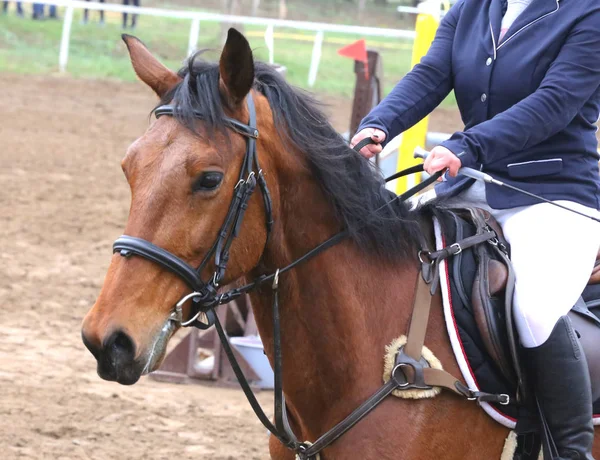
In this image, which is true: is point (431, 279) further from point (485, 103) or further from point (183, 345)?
point (183, 345)

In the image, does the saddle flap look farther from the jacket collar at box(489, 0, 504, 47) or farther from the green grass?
the green grass

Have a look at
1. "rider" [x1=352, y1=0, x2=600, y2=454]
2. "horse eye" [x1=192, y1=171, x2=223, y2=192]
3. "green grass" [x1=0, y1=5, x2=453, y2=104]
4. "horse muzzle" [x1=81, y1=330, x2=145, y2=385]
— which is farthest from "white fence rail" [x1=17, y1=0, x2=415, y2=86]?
"horse muzzle" [x1=81, y1=330, x2=145, y2=385]

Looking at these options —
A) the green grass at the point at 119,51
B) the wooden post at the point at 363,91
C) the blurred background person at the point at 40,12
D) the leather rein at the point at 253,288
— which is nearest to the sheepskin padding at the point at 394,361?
the leather rein at the point at 253,288

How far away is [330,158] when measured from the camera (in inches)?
109

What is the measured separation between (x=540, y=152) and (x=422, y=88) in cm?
53

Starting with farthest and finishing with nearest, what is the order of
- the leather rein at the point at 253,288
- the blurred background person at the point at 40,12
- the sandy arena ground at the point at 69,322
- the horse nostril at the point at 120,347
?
the blurred background person at the point at 40,12 < the sandy arena ground at the point at 69,322 < the leather rein at the point at 253,288 < the horse nostril at the point at 120,347

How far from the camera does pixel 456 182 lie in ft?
10.6

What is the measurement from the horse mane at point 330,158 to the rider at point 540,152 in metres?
0.23

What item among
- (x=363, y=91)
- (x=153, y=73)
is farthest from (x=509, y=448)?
(x=363, y=91)

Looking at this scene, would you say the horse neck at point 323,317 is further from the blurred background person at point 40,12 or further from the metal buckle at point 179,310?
the blurred background person at point 40,12

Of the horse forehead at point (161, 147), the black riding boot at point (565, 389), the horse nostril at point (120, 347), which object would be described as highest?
the horse forehead at point (161, 147)

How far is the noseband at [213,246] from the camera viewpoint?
2.41 meters

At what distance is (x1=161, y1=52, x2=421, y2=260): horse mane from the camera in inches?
102

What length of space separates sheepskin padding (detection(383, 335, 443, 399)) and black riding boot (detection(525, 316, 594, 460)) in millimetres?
318
